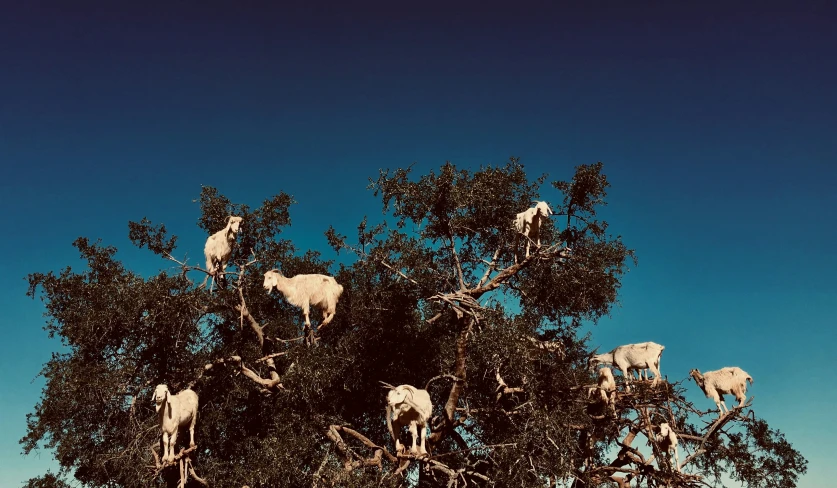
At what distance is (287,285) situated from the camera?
14234 millimetres

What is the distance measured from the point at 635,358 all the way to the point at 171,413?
12.6 m

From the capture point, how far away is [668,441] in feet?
48.1

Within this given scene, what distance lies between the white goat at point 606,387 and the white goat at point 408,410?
→ 5.41 m

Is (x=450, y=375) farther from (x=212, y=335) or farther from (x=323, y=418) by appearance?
(x=212, y=335)

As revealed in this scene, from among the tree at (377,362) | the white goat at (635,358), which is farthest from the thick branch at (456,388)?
the white goat at (635,358)

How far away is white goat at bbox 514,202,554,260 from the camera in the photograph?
46.5 ft

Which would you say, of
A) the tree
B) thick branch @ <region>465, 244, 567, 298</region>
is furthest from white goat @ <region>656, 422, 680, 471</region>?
thick branch @ <region>465, 244, 567, 298</region>

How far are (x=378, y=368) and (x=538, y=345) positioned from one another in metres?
4.34

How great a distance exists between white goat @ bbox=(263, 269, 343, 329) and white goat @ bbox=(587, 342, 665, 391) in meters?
7.70

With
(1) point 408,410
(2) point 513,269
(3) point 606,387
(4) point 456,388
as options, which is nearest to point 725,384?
(3) point 606,387

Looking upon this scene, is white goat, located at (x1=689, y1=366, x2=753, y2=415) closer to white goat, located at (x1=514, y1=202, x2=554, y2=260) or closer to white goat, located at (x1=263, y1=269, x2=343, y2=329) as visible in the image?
white goat, located at (x1=514, y1=202, x2=554, y2=260)

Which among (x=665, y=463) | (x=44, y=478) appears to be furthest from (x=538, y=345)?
(x=44, y=478)

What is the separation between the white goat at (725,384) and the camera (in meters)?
16.5

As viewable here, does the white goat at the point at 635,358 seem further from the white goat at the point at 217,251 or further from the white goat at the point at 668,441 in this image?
the white goat at the point at 217,251
